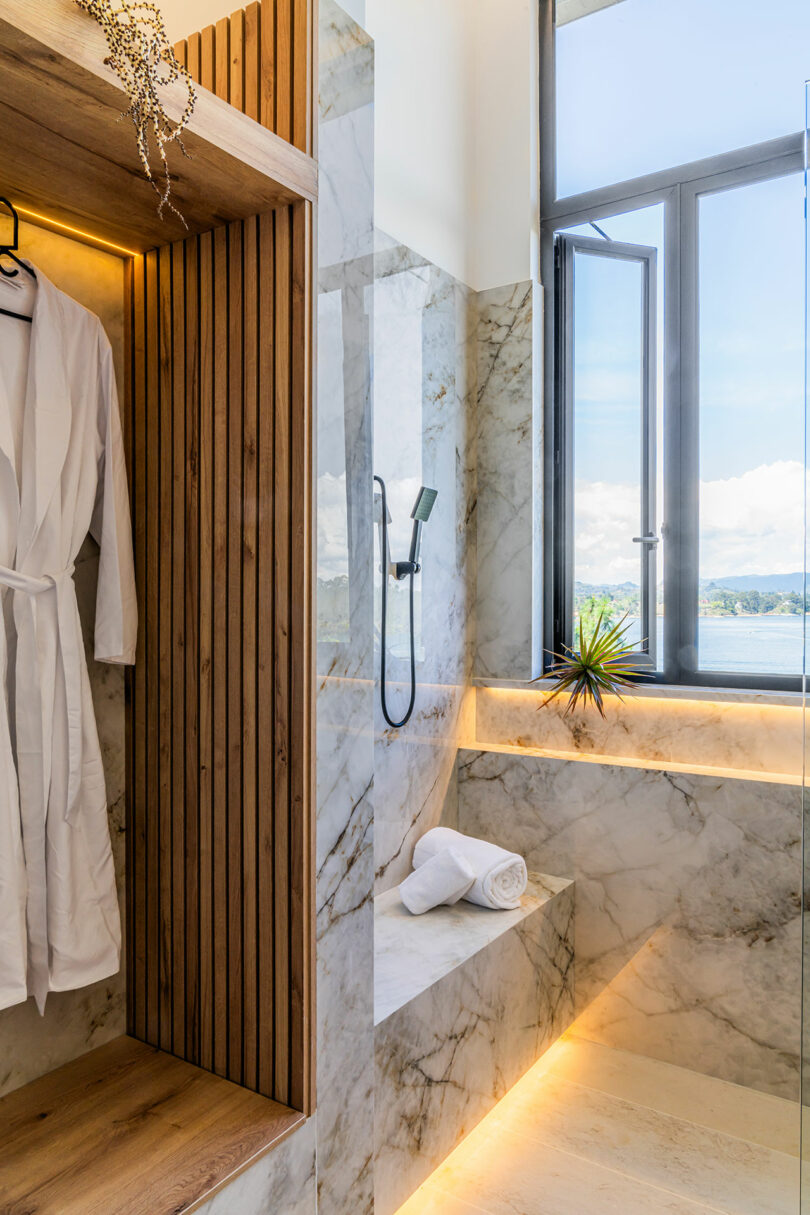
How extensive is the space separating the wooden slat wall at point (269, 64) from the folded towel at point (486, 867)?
6.06 ft

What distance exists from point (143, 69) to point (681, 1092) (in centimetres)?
261

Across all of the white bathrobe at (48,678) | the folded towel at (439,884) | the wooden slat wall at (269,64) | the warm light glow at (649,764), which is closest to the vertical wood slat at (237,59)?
the wooden slat wall at (269,64)

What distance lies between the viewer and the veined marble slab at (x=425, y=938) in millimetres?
1807

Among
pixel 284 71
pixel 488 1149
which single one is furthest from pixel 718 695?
pixel 284 71

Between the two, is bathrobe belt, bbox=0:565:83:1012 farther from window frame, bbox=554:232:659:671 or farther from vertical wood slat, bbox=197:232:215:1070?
window frame, bbox=554:232:659:671

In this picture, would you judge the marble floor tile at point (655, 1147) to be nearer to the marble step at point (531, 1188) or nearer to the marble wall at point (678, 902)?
the marble step at point (531, 1188)

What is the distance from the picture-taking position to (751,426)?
2494mm

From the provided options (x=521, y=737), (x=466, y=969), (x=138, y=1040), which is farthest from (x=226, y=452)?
(x=521, y=737)

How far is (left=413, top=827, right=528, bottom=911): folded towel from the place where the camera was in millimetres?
2264

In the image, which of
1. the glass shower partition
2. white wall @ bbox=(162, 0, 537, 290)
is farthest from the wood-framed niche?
white wall @ bbox=(162, 0, 537, 290)

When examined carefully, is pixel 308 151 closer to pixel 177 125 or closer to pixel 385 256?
pixel 177 125

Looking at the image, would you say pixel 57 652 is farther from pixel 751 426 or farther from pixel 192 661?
pixel 751 426

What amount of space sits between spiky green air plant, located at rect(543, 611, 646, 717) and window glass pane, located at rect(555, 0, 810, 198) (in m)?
1.60

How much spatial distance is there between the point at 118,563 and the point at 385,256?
54.9 inches
